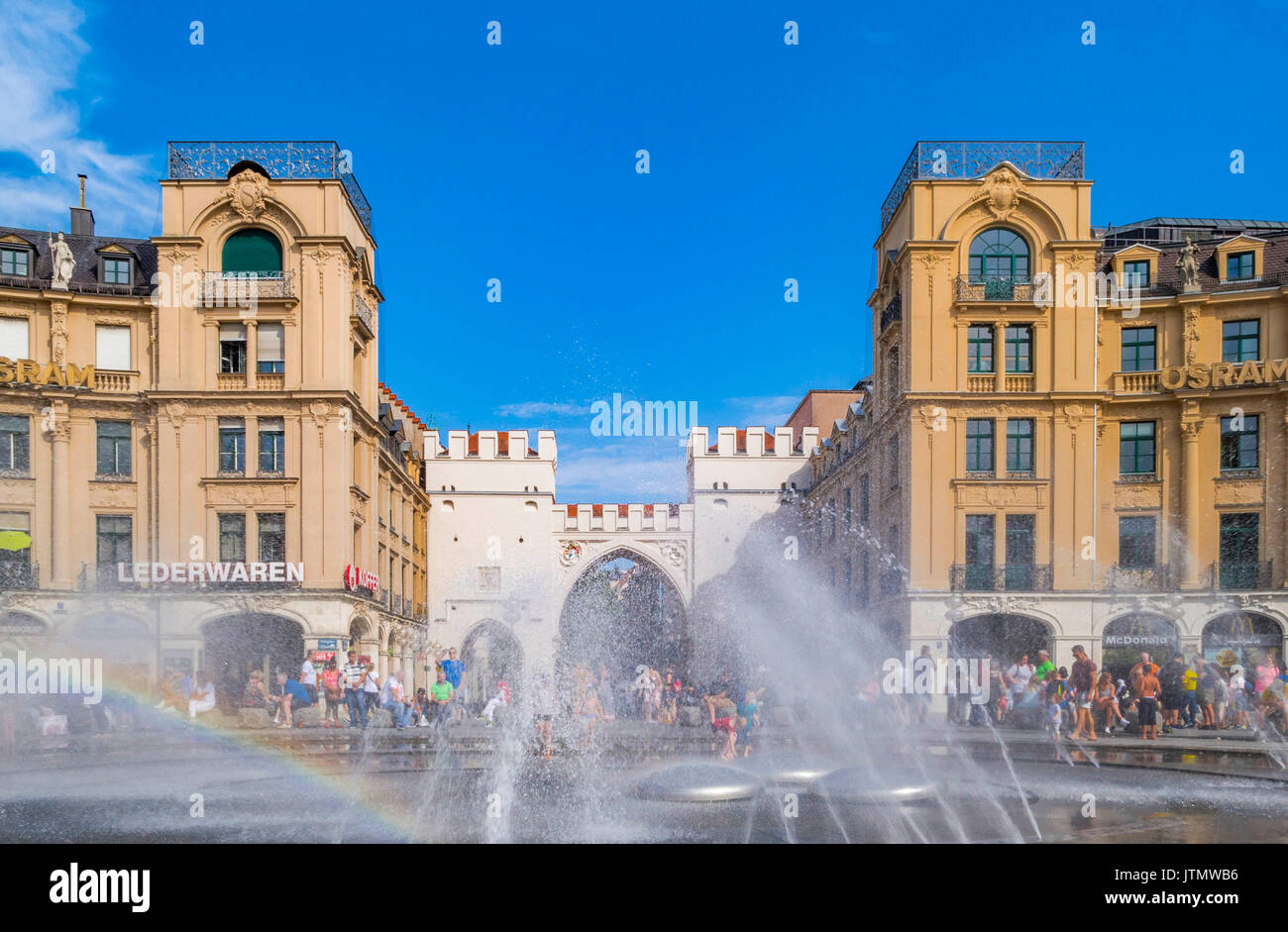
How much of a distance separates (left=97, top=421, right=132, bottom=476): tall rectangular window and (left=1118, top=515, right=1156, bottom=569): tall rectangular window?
30.9 metres

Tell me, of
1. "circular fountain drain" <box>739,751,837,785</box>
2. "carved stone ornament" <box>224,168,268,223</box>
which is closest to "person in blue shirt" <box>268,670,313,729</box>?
"circular fountain drain" <box>739,751,837,785</box>

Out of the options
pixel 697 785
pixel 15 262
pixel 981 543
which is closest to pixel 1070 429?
A: pixel 981 543

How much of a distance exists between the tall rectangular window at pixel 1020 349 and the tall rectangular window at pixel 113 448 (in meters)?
27.7

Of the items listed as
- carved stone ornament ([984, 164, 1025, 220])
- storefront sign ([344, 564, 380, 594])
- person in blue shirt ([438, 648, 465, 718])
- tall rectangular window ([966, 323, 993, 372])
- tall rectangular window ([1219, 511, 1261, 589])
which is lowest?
person in blue shirt ([438, 648, 465, 718])

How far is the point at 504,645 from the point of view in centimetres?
5725

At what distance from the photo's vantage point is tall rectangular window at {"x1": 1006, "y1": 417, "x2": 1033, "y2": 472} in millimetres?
32438

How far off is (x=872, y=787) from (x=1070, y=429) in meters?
21.5

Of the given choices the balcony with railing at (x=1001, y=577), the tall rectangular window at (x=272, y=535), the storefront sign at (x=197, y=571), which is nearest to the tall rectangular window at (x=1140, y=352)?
the balcony with railing at (x=1001, y=577)

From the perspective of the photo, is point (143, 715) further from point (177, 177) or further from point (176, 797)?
point (177, 177)

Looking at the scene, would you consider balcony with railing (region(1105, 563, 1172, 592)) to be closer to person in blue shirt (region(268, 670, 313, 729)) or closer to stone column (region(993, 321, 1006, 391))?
stone column (region(993, 321, 1006, 391))

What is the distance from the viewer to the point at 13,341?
3472cm

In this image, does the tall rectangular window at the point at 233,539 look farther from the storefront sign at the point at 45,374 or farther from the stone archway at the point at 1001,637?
the stone archway at the point at 1001,637
